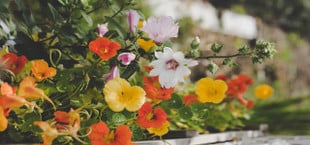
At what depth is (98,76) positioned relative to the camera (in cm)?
146

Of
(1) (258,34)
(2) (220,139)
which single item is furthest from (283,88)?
(2) (220,139)

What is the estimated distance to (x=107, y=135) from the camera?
128cm

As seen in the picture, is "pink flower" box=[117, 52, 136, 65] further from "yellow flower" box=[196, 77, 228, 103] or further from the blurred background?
the blurred background

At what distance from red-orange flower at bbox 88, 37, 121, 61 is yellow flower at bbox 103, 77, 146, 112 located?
6 cm

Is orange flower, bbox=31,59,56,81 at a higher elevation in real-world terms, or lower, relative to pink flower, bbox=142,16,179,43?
lower

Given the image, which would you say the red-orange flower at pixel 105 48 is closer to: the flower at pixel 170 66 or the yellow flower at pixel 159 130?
the flower at pixel 170 66

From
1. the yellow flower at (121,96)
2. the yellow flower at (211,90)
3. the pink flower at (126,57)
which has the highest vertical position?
the yellow flower at (211,90)

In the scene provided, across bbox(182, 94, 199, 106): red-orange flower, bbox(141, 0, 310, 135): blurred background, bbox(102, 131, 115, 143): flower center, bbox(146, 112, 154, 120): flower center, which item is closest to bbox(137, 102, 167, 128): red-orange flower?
bbox(146, 112, 154, 120): flower center

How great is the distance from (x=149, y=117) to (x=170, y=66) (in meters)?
0.14

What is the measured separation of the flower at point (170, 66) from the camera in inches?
52.4

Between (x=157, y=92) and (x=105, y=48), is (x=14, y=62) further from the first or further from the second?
(x=157, y=92)

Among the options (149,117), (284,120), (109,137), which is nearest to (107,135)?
(109,137)

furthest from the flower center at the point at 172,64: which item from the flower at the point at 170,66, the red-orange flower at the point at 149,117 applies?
the red-orange flower at the point at 149,117

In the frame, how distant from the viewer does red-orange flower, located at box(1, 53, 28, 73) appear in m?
1.37
